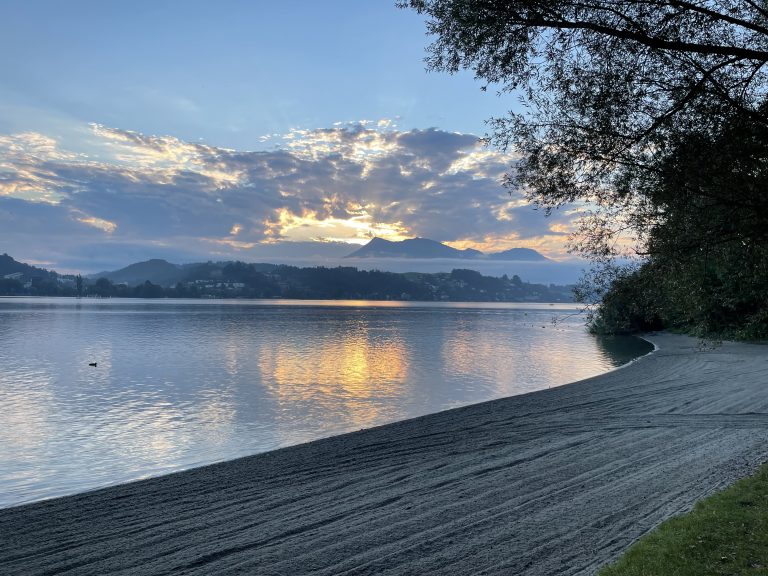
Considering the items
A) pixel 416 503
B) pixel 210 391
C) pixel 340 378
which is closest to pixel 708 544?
pixel 416 503

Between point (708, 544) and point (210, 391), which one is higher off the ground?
point (708, 544)

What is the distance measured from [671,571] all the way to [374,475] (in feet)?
27.1

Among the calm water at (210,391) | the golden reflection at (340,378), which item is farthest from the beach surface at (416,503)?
the golden reflection at (340,378)

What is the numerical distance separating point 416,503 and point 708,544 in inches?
217

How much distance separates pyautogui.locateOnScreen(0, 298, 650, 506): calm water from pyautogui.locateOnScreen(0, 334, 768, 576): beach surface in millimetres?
4248

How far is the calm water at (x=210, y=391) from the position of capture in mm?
19828

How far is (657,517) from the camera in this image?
33.3 feet

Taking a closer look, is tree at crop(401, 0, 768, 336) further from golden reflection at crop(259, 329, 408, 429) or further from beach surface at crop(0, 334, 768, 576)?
golden reflection at crop(259, 329, 408, 429)

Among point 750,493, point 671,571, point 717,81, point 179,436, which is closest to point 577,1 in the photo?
point 717,81

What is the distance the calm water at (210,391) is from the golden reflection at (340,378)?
0.11 meters

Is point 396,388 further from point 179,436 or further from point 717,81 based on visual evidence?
point 717,81

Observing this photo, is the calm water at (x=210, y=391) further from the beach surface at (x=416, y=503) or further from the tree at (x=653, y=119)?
the tree at (x=653, y=119)

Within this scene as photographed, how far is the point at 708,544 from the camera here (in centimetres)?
815

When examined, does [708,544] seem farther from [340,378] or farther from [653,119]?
[340,378]
